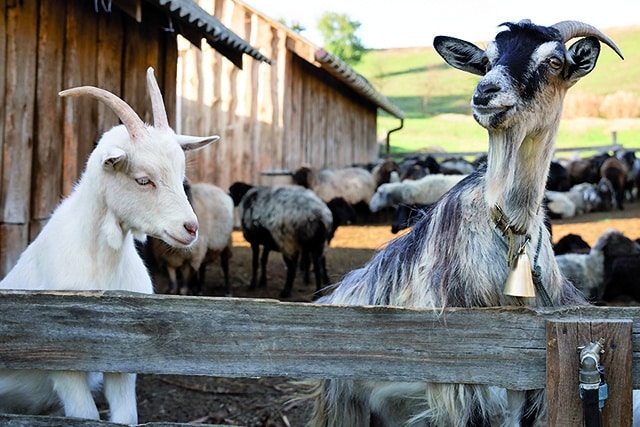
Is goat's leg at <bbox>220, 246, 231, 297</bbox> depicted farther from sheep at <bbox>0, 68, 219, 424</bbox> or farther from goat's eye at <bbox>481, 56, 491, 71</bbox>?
goat's eye at <bbox>481, 56, 491, 71</bbox>

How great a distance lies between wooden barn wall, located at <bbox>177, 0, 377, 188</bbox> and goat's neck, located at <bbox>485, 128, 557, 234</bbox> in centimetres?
1259

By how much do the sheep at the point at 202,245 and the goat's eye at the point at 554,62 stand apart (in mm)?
6745

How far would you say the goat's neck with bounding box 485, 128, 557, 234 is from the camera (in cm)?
335

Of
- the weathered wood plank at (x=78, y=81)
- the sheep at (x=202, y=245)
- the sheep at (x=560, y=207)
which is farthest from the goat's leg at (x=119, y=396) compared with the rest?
the sheep at (x=560, y=207)

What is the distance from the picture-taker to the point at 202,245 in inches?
392

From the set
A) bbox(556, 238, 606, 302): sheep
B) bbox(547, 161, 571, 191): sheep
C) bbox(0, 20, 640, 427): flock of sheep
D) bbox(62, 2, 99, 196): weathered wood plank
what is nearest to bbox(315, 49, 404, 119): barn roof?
bbox(547, 161, 571, 191): sheep

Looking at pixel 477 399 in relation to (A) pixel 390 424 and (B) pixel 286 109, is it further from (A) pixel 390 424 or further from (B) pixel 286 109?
(B) pixel 286 109

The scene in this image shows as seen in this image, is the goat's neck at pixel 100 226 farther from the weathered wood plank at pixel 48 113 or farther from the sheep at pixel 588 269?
the sheep at pixel 588 269

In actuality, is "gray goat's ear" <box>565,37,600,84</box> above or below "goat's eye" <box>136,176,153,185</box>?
above

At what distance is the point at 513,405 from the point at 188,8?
532cm

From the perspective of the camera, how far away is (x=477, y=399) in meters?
3.26

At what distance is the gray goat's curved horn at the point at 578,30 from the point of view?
3.45 meters

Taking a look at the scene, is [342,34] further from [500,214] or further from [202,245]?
[500,214]

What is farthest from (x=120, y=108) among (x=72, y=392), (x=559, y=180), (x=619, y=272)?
(x=559, y=180)
